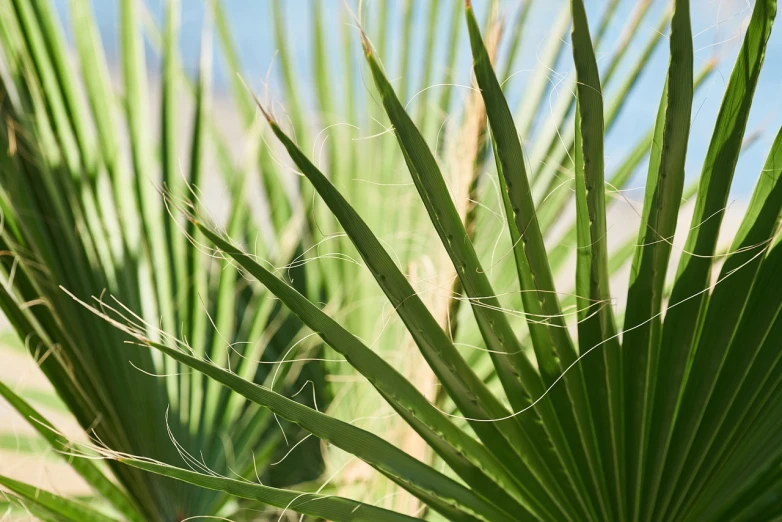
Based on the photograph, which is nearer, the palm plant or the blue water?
the palm plant

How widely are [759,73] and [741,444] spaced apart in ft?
0.76

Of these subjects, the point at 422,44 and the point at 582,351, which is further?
the point at 422,44

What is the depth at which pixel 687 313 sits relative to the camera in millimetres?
419

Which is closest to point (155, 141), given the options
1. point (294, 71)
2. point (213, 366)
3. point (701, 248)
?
point (294, 71)

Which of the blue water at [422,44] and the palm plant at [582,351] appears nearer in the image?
the palm plant at [582,351]

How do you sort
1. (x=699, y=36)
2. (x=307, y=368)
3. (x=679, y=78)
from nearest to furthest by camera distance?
(x=679, y=78) < (x=699, y=36) < (x=307, y=368)

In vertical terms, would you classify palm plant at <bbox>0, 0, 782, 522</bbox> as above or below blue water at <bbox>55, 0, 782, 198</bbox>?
below

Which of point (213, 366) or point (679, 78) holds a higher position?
point (679, 78)

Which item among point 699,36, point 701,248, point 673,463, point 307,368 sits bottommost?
point 307,368

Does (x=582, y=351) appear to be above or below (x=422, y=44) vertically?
below

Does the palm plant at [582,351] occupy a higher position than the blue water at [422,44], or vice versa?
the blue water at [422,44]

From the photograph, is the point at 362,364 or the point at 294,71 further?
the point at 294,71

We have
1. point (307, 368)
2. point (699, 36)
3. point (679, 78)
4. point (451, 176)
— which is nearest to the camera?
point (679, 78)

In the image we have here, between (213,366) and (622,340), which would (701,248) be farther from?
(213,366)
